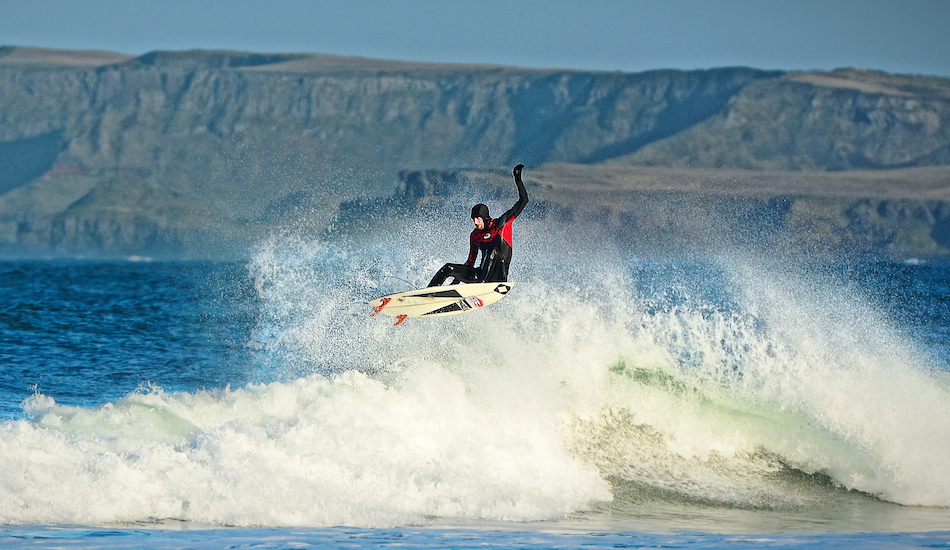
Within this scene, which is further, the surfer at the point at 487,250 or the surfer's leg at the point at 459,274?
the surfer's leg at the point at 459,274

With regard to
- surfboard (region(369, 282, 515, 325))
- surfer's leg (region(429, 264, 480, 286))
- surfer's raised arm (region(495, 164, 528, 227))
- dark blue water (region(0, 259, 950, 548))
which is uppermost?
surfer's raised arm (region(495, 164, 528, 227))

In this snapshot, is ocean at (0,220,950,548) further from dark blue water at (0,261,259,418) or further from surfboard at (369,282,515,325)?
surfboard at (369,282,515,325)

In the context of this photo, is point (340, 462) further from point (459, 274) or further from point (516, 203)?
point (516, 203)

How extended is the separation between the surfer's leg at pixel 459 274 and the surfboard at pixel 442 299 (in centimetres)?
13

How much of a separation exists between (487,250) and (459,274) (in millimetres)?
515

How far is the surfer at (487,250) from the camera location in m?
12.6

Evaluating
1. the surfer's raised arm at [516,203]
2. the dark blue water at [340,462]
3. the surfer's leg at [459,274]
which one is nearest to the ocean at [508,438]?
the dark blue water at [340,462]

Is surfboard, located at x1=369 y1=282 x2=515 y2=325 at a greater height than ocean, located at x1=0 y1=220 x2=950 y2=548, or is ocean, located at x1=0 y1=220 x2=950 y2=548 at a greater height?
surfboard, located at x1=369 y1=282 x2=515 y2=325

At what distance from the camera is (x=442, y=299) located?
42.6ft

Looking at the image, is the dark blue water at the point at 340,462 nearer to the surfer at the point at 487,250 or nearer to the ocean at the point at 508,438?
the ocean at the point at 508,438

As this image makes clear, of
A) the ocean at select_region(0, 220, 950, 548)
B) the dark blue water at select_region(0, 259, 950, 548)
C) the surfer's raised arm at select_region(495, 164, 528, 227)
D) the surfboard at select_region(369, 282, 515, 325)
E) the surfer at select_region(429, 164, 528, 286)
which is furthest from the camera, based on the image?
the surfboard at select_region(369, 282, 515, 325)

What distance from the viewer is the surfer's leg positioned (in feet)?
42.5

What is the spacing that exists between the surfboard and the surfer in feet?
0.46

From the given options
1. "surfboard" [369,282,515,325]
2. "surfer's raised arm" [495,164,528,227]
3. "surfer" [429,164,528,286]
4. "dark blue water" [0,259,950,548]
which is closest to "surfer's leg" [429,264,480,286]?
"surfer" [429,164,528,286]
